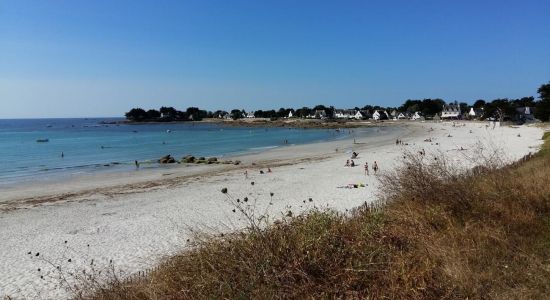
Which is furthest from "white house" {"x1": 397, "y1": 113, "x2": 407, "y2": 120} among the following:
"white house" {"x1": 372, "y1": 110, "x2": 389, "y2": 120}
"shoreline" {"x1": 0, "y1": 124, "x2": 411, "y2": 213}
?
"shoreline" {"x1": 0, "y1": 124, "x2": 411, "y2": 213}

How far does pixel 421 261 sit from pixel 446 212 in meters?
1.88

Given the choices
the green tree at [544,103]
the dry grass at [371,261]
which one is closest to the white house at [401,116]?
the green tree at [544,103]

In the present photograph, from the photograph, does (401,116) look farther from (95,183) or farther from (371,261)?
(371,261)

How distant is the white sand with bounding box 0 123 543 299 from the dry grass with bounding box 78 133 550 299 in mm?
2381

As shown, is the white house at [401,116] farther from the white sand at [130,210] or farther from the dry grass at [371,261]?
the dry grass at [371,261]

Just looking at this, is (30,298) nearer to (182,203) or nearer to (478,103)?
(182,203)

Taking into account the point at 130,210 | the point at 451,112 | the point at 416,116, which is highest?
the point at 451,112

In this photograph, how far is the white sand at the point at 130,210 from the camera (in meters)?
12.1

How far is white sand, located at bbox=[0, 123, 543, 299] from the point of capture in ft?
39.6

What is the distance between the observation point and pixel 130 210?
63.6ft

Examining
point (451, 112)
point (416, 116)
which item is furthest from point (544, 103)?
point (416, 116)

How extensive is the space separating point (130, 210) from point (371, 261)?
1627 centimetres

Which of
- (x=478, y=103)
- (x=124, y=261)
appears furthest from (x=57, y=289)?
(x=478, y=103)

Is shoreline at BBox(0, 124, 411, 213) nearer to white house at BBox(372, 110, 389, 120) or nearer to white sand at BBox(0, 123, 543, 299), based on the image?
white sand at BBox(0, 123, 543, 299)
